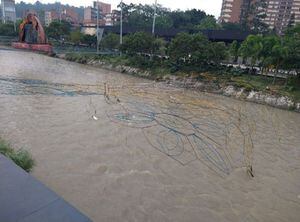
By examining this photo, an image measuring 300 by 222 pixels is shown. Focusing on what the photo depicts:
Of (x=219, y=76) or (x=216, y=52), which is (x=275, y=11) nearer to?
(x=216, y=52)

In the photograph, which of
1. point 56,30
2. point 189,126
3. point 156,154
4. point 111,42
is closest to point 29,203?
point 156,154

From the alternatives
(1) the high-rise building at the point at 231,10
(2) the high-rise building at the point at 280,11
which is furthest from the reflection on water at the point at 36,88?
(2) the high-rise building at the point at 280,11

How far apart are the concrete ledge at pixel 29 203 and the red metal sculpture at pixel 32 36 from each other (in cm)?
4634

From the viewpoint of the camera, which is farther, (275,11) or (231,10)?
(275,11)

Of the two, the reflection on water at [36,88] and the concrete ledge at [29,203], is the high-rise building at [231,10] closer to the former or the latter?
the reflection on water at [36,88]

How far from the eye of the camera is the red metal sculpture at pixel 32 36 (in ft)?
163

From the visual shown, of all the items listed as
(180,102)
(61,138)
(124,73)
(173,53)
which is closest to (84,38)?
(124,73)

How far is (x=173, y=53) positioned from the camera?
34.6 meters

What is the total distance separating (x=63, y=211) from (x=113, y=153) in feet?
21.5

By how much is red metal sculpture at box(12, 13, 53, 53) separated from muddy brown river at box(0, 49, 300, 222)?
29.7 metres

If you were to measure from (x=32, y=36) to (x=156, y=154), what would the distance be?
4906cm

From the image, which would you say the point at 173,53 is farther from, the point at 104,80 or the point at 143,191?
the point at 143,191

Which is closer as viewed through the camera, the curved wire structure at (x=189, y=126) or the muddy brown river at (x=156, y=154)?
the muddy brown river at (x=156, y=154)

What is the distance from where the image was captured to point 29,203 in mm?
5750
